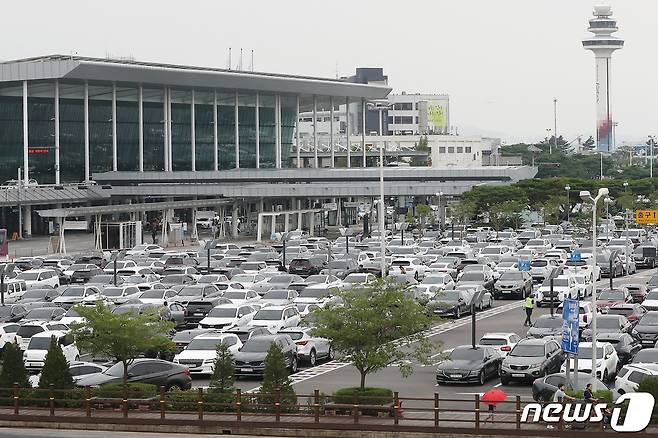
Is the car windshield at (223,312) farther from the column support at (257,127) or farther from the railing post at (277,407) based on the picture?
the column support at (257,127)

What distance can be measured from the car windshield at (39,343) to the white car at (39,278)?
21151 mm

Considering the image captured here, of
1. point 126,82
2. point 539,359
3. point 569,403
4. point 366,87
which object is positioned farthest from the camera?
point 366,87

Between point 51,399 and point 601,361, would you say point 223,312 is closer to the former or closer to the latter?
point 601,361

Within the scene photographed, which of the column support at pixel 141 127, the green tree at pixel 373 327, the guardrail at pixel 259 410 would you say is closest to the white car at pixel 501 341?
the green tree at pixel 373 327

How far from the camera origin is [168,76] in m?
130

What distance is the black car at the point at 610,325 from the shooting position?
149ft

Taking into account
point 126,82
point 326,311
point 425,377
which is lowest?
point 425,377

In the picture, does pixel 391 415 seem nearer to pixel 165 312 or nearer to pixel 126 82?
pixel 165 312

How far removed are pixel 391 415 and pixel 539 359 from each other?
28.0ft

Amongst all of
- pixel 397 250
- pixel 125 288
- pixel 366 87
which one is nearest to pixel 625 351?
pixel 125 288

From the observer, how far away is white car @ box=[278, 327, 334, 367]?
4406 cm

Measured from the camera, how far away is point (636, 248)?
8400 cm

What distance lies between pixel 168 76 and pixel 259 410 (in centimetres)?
9926

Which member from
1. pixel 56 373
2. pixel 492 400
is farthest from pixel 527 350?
pixel 56 373
